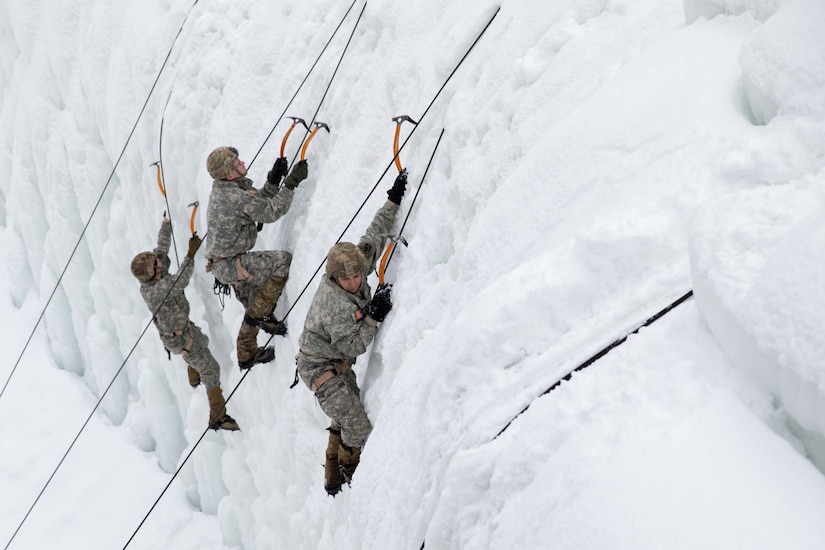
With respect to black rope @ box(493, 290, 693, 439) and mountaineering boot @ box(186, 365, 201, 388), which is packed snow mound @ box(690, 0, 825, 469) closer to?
black rope @ box(493, 290, 693, 439)

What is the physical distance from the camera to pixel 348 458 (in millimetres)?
3613

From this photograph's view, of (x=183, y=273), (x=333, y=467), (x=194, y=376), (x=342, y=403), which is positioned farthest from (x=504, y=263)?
(x=194, y=376)

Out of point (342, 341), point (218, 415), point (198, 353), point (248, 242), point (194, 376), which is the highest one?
point (248, 242)

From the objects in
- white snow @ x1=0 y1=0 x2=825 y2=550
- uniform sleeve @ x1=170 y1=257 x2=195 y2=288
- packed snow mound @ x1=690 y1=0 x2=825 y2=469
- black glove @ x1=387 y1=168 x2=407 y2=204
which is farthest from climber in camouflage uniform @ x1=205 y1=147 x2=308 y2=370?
packed snow mound @ x1=690 y1=0 x2=825 y2=469

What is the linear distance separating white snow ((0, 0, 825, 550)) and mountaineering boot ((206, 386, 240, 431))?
13 cm

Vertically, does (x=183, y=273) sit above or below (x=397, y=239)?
above

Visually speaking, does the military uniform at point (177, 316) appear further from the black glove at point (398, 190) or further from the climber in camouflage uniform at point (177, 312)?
the black glove at point (398, 190)

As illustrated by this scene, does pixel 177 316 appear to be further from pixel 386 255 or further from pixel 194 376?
pixel 386 255

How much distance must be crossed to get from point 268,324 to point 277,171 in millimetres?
910

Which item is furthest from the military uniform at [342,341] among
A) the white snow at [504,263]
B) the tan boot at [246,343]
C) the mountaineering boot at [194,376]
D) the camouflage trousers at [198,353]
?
the mountaineering boot at [194,376]

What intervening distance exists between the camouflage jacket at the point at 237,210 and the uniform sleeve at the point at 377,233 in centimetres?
93

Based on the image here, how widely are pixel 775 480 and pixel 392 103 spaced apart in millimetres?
3168

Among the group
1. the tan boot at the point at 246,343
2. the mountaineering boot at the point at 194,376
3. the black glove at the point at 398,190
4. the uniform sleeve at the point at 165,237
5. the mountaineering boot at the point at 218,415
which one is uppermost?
the uniform sleeve at the point at 165,237

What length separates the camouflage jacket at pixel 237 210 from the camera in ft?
14.2
